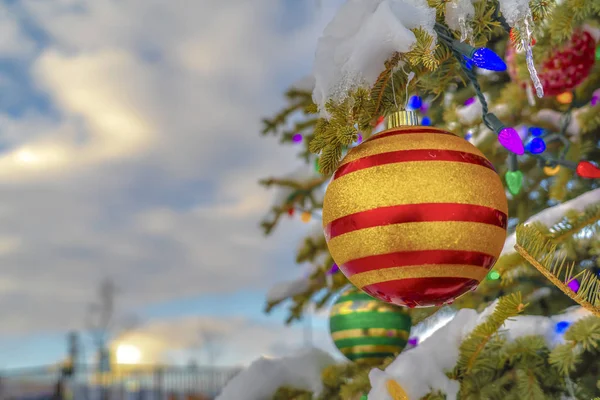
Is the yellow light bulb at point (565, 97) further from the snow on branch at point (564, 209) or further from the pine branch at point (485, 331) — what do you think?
the pine branch at point (485, 331)

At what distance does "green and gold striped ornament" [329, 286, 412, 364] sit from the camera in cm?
247

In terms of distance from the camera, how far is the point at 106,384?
12.5 m

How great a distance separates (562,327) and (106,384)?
41.0 feet

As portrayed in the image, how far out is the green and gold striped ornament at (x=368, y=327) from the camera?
8.12 ft

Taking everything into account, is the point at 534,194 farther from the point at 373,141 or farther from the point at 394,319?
the point at 373,141

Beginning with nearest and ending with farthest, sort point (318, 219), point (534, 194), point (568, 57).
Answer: point (568, 57) < point (534, 194) < point (318, 219)

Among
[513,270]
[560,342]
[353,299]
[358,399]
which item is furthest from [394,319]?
[560,342]

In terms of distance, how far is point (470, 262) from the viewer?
3.96 ft

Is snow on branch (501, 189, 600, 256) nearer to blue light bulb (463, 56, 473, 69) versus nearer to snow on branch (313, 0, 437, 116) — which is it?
blue light bulb (463, 56, 473, 69)

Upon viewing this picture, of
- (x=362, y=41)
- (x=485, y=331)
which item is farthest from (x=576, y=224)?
(x=362, y=41)

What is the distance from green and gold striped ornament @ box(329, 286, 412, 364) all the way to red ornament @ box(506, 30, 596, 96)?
1.17 metres

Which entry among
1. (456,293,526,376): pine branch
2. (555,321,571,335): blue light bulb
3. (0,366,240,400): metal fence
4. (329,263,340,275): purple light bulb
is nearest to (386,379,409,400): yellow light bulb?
(456,293,526,376): pine branch

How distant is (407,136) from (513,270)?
1055mm

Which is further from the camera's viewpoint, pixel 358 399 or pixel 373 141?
pixel 358 399
